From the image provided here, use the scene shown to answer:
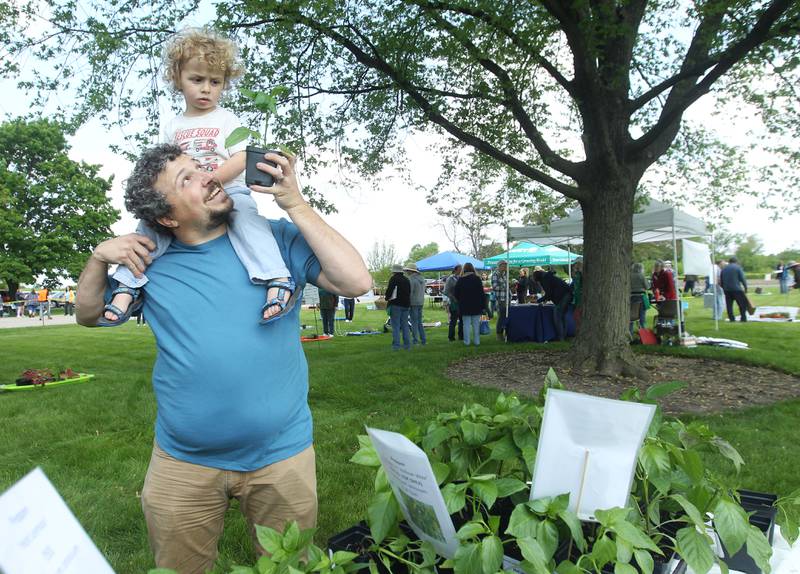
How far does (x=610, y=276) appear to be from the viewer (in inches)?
284

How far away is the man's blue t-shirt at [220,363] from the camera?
1442 millimetres

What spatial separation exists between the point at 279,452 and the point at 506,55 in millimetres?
8131

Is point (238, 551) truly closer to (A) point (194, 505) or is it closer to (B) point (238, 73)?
(A) point (194, 505)

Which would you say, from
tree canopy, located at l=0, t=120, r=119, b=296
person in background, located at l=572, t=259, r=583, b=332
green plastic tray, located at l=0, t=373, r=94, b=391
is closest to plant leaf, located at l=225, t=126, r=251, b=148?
green plastic tray, located at l=0, t=373, r=94, b=391

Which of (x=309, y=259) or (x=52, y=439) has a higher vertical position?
(x=309, y=259)

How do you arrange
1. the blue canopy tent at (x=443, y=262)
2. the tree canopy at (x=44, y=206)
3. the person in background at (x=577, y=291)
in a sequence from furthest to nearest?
1. the tree canopy at (x=44, y=206)
2. the blue canopy tent at (x=443, y=262)
3. the person in background at (x=577, y=291)

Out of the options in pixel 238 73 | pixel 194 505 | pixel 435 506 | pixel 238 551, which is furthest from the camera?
pixel 238 551

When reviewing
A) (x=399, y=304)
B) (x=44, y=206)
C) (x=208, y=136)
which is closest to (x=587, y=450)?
(x=208, y=136)

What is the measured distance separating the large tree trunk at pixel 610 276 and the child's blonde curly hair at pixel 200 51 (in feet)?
20.6

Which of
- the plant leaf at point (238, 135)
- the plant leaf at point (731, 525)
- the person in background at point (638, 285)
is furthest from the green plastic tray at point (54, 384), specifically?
the person in background at point (638, 285)

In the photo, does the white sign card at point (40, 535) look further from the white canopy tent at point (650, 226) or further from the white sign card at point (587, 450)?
the white canopy tent at point (650, 226)

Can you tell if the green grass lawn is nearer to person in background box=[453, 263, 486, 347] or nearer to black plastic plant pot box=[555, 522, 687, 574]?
person in background box=[453, 263, 486, 347]

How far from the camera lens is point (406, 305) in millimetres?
10500

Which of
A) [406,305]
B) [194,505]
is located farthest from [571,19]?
[194,505]
